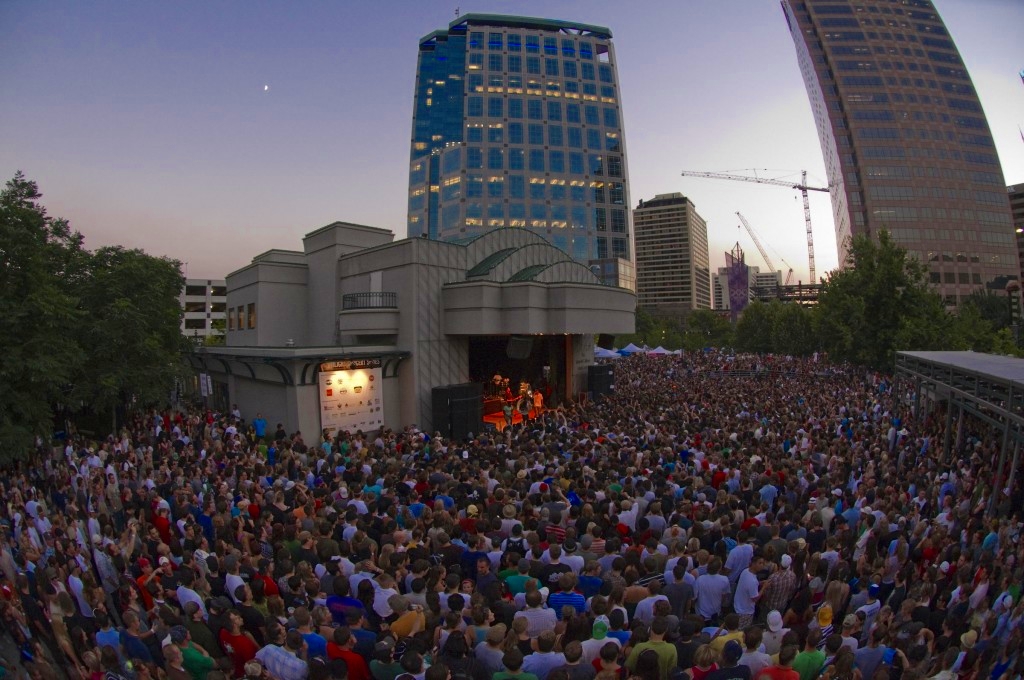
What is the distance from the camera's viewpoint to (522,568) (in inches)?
239

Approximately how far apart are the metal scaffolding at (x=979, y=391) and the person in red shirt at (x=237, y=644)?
11.8 m

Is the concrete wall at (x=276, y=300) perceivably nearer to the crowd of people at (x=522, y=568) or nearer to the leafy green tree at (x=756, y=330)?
the crowd of people at (x=522, y=568)

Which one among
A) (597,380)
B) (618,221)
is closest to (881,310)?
(597,380)

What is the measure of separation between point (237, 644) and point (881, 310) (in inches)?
1532

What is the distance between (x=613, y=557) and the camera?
6355 millimetres

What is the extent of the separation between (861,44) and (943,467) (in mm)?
124321

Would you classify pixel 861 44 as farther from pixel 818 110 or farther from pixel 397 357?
pixel 397 357

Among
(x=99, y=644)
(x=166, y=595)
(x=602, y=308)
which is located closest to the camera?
(x=99, y=644)

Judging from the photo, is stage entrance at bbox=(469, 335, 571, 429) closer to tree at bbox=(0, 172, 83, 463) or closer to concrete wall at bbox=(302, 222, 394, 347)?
concrete wall at bbox=(302, 222, 394, 347)

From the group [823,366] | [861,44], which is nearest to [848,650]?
[823,366]

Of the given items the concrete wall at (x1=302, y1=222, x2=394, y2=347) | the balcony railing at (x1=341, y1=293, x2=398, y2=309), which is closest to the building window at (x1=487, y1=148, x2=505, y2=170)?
the concrete wall at (x1=302, y1=222, x2=394, y2=347)

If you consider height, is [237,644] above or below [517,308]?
below

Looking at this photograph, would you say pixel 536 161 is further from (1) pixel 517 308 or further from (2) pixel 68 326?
(2) pixel 68 326

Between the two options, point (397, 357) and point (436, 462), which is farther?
point (397, 357)
